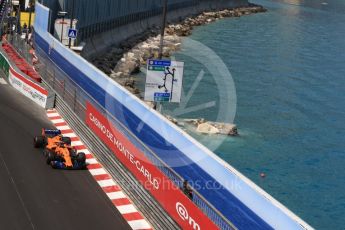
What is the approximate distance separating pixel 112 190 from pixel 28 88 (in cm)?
1443

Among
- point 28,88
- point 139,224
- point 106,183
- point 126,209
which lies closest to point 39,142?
point 106,183

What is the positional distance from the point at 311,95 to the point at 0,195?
50.1m

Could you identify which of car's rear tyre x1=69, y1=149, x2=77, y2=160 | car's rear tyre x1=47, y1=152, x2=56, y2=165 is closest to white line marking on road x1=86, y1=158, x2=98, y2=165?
car's rear tyre x1=69, y1=149, x2=77, y2=160

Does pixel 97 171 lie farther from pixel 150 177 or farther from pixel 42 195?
pixel 150 177

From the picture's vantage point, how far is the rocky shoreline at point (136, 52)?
5694 centimetres

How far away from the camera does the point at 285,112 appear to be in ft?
177

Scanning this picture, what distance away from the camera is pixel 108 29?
7094 centimetres

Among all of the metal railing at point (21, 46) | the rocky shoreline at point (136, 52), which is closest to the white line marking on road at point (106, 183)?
the metal railing at point (21, 46)

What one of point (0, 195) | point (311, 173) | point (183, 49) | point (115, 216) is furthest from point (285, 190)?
point (183, 49)

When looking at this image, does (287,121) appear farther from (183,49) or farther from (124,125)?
(183,49)

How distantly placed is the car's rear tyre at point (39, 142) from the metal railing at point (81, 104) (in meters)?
2.92

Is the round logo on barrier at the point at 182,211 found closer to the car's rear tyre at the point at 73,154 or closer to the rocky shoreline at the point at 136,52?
the car's rear tyre at the point at 73,154

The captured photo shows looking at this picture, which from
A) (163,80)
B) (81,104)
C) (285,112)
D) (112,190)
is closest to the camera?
(112,190)

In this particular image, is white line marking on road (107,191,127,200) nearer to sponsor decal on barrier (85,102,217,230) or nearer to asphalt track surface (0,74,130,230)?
asphalt track surface (0,74,130,230)
